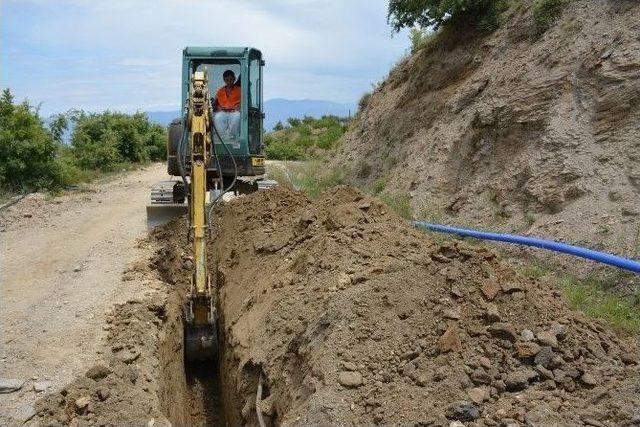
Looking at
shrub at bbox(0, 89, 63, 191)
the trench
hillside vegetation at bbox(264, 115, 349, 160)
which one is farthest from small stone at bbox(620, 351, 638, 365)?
hillside vegetation at bbox(264, 115, 349, 160)

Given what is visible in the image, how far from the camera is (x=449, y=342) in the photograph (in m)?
4.32

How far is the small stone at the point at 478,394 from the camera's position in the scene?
3.87 meters

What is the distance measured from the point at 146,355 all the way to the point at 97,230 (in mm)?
5505

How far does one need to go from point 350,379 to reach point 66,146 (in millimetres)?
17817

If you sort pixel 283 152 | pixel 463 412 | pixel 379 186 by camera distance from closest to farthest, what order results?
pixel 463 412 → pixel 379 186 → pixel 283 152

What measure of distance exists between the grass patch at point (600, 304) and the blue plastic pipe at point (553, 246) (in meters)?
0.34

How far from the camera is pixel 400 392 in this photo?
161 inches

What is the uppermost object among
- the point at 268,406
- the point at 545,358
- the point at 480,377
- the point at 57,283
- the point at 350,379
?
the point at 545,358

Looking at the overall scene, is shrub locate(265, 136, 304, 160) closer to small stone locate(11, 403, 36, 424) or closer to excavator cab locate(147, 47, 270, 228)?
excavator cab locate(147, 47, 270, 228)

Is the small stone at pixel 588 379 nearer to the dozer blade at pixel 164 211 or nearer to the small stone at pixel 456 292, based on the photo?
the small stone at pixel 456 292

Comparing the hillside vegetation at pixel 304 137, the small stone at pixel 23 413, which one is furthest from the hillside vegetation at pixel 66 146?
A: the small stone at pixel 23 413

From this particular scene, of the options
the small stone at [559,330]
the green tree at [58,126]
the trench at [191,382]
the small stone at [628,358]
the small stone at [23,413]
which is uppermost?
the green tree at [58,126]

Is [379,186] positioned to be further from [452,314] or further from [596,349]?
[596,349]

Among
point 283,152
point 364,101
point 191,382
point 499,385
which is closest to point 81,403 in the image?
point 191,382
